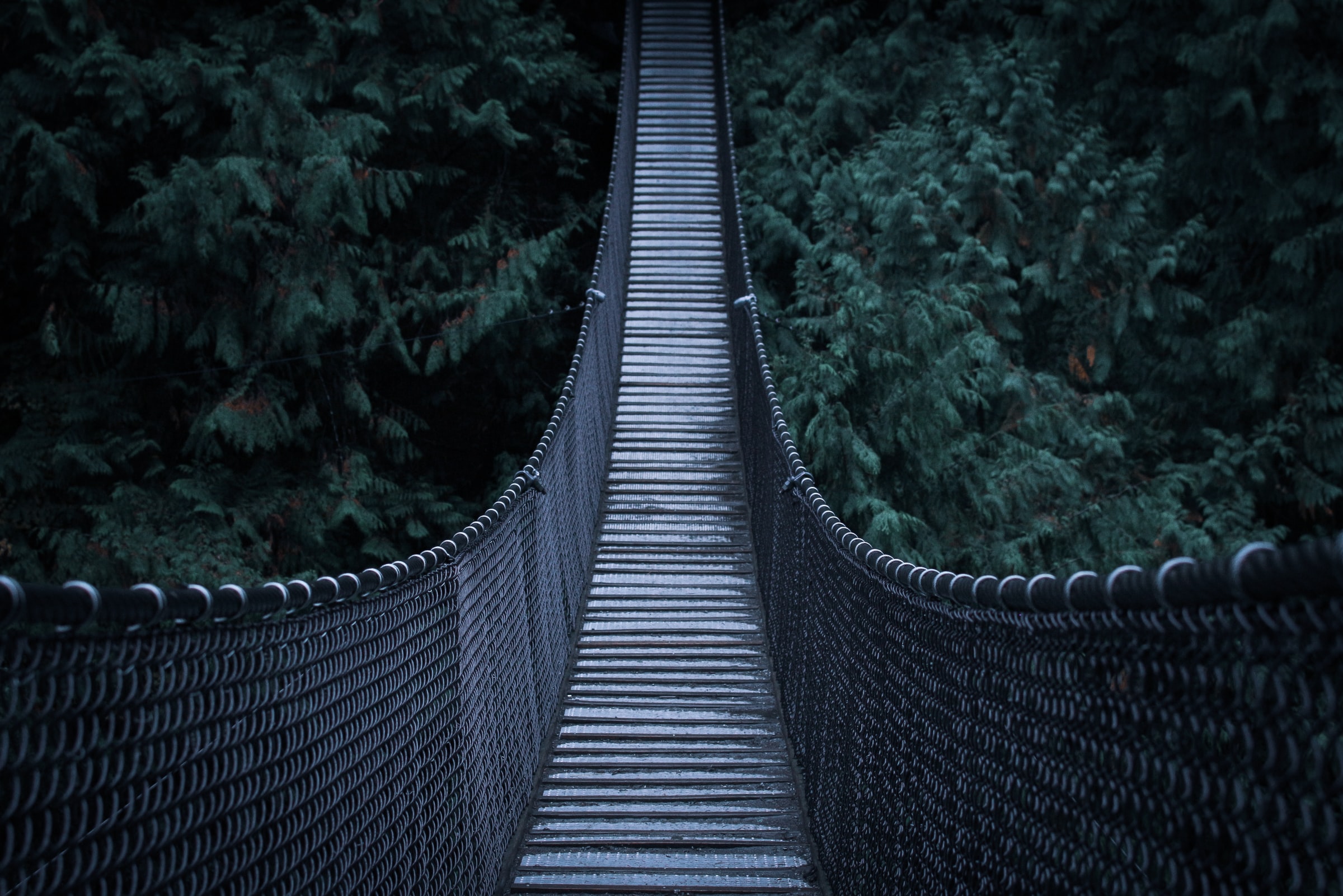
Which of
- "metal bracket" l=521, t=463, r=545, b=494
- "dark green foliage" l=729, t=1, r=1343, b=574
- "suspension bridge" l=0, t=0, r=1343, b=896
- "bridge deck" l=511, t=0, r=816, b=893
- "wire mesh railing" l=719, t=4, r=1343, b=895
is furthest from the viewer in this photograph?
"dark green foliage" l=729, t=1, r=1343, b=574

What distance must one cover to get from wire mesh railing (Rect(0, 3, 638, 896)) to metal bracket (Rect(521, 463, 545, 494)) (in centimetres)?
32

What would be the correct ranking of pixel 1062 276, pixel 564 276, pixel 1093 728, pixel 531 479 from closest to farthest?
pixel 1093 728 → pixel 531 479 → pixel 1062 276 → pixel 564 276

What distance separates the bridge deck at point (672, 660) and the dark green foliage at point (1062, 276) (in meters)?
0.70

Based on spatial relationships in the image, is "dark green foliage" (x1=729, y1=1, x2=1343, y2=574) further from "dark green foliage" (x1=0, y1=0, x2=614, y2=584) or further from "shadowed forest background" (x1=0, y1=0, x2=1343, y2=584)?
"dark green foliage" (x1=0, y1=0, x2=614, y2=584)

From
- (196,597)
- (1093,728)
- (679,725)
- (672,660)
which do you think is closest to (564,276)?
(672,660)

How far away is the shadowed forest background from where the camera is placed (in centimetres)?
615

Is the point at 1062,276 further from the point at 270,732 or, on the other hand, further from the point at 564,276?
the point at 270,732

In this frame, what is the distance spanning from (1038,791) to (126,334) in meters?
6.61

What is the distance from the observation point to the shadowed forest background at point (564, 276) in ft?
20.2

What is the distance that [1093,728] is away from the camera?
1.20 m

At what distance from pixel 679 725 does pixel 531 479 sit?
3.65 ft

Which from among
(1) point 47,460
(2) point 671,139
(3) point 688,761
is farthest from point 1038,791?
(2) point 671,139

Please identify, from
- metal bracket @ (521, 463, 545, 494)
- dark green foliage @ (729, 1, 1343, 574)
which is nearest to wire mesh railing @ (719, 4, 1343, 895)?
metal bracket @ (521, 463, 545, 494)

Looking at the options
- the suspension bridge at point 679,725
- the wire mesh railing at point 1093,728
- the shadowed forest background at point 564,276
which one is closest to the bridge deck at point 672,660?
the suspension bridge at point 679,725
